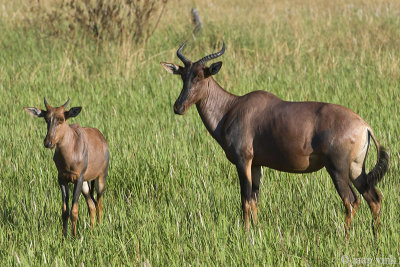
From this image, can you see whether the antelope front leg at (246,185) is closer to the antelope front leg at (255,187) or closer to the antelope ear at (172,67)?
the antelope front leg at (255,187)

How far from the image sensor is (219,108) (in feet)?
21.0

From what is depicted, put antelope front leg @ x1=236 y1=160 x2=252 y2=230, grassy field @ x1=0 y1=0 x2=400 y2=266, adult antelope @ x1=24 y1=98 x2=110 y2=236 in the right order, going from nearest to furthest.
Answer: grassy field @ x1=0 y1=0 x2=400 y2=266 → adult antelope @ x1=24 y1=98 x2=110 y2=236 → antelope front leg @ x1=236 y1=160 x2=252 y2=230

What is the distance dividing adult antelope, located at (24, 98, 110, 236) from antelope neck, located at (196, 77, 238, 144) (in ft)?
3.41

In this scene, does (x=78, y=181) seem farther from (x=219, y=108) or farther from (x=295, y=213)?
(x=295, y=213)

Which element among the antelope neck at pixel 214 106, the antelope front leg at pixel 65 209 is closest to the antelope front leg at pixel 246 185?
the antelope neck at pixel 214 106

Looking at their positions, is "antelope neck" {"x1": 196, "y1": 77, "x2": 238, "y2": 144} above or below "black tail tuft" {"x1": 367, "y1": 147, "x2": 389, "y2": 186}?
above

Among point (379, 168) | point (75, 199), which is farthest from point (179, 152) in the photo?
point (379, 168)

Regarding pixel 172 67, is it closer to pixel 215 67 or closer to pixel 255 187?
pixel 215 67

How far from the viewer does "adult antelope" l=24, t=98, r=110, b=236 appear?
569cm

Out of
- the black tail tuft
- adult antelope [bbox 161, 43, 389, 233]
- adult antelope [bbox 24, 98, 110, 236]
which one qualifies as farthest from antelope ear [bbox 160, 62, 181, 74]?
the black tail tuft

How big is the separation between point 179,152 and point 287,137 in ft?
7.41

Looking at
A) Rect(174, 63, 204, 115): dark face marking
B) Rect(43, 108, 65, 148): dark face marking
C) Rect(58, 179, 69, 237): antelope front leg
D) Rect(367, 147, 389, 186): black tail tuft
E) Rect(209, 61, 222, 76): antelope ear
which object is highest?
Rect(209, 61, 222, 76): antelope ear

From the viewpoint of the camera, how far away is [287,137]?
19.0 ft

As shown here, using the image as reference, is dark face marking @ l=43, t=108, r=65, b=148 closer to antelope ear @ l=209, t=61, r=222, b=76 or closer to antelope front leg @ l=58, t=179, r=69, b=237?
antelope front leg @ l=58, t=179, r=69, b=237
